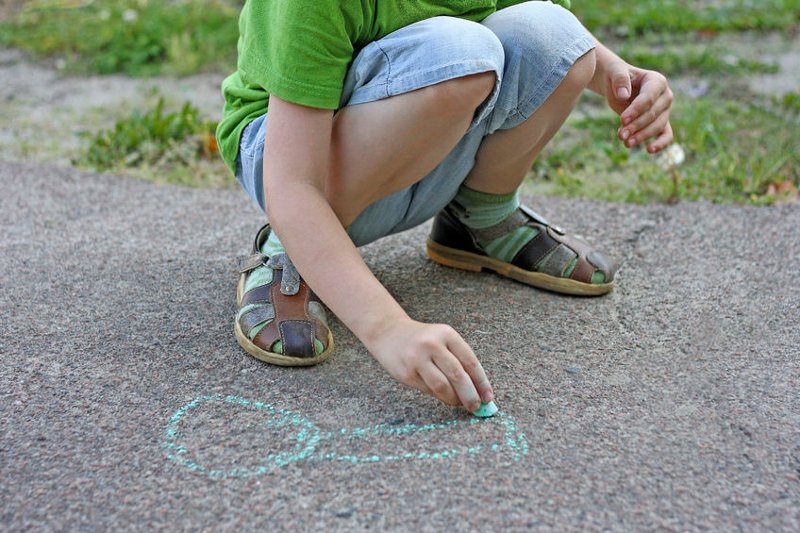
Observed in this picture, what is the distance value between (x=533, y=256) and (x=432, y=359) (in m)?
0.74

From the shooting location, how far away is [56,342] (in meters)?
1.85

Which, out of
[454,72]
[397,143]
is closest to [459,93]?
[454,72]

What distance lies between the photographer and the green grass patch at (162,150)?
304cm

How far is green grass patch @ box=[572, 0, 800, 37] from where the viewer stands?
15.1ft

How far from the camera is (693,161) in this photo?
10.1 feet

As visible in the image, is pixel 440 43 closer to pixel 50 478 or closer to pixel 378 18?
pixel 378 18

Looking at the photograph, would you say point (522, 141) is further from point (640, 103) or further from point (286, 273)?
point (286, 273)

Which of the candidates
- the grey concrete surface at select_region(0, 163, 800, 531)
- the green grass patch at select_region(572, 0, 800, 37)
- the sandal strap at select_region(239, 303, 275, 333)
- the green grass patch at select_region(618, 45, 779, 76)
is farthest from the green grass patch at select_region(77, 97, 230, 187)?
the green grass patch at select_region(572, 0, 800, 37)

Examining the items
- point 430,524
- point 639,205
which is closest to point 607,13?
point 639,205

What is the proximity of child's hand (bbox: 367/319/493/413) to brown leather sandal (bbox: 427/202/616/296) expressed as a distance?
2.17 feet

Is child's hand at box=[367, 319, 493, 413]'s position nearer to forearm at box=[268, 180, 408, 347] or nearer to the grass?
forearm at box=[268, 180, 408, 347]

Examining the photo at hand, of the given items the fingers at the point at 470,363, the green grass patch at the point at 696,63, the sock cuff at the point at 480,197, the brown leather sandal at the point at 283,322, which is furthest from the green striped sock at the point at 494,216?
the green grass patch at the point at 696,63

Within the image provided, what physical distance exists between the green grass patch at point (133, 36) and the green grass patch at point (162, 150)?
0.99 meters

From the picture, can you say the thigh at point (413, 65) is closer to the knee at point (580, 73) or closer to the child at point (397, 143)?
the child at point (397, 143)
